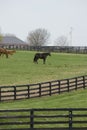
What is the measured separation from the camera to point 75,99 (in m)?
24.9

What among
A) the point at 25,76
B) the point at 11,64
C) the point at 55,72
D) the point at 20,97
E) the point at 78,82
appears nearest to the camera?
the point at 20,97

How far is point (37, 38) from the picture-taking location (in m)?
172

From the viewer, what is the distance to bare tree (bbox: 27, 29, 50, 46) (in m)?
169

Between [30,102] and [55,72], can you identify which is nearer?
[30,102]

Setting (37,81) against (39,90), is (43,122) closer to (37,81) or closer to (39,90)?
(39,90)

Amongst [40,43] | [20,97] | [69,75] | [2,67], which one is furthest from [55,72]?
[40,43]

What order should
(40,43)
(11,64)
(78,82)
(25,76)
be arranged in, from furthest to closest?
(40,43), (11,64), (25,76), (78,82)

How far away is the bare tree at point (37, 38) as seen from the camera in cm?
16862

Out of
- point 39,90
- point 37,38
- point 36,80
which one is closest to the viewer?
point 39,90

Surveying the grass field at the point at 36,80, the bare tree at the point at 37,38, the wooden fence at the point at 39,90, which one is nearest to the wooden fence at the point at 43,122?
the grass field at the point at 36,80

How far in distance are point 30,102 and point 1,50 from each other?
31789 mm

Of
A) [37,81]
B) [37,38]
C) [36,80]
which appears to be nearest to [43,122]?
[37,81]

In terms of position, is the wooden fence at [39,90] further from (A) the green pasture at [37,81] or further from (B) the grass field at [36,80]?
(B) the grass field at [36,80]

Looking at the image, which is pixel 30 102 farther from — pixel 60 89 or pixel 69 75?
pixel 69 75
